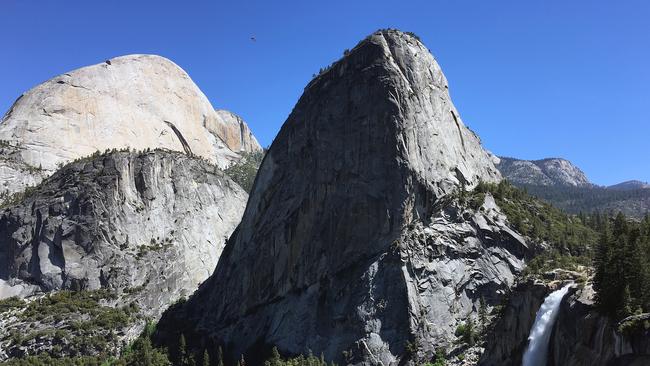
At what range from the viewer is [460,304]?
89812mm

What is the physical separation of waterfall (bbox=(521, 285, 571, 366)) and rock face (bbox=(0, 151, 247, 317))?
274 ft

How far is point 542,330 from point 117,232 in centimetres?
9626

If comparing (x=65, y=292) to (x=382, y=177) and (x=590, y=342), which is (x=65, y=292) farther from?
(x=590, y=342)

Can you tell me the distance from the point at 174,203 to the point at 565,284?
100700 millimetres

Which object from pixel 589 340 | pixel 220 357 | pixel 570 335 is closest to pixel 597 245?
pixel 570 335

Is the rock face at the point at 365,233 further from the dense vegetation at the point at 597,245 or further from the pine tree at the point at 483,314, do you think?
the dense vegetation at the point at 597,245

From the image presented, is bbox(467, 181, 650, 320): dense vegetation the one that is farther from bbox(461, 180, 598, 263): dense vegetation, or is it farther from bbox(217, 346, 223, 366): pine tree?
bbox(217, 346, 223, 366): pine tree

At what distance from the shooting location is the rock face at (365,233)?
294ft

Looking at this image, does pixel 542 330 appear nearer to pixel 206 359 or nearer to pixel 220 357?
pixel 220 357

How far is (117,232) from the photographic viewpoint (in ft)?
433

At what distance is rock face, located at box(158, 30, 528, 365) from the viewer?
89.6 metres

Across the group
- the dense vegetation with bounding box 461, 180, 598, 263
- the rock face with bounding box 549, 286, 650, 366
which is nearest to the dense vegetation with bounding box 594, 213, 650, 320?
the rock face with bounding box 549, 286, 650, 366

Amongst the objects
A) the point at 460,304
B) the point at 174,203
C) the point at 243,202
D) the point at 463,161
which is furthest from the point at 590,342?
the point at 243,202

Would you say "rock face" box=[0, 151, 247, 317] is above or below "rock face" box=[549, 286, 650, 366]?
above
